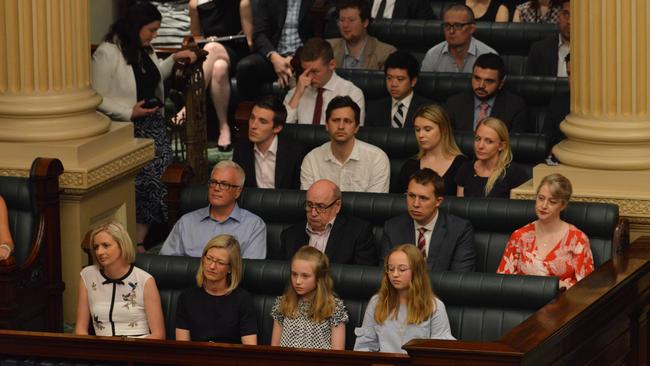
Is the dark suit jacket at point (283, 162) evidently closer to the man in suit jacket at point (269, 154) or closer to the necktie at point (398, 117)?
the man in suit jacket at point (269, 154)

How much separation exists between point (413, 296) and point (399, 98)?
3.37 metres

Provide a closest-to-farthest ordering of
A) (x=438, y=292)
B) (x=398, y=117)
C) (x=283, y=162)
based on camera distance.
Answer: (x=438, y=292) < (x=283, y=162) < (x=398, y=117)

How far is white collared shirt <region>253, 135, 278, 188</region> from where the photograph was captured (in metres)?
10.1

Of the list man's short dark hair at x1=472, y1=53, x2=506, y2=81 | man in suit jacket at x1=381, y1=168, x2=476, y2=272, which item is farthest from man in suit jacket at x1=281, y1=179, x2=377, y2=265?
man's short dark hair at x1=472, y1=53, x2=506, y2=81

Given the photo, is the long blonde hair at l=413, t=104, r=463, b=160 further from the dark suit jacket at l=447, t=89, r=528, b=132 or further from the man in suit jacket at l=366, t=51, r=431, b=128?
the man in suit jacket at l=366, t=51, r=431, b=128

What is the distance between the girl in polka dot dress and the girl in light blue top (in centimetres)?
17

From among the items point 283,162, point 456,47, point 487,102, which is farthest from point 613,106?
point 456,47

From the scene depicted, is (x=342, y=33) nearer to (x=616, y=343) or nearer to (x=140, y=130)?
(x=140, y=130)

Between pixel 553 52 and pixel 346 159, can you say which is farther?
pixel 553 52

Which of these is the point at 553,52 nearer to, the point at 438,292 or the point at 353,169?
the point at 353,169

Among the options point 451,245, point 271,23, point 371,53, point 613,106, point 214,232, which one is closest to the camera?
point 451,245

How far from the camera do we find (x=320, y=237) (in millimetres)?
8891

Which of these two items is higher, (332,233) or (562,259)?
(332,233)

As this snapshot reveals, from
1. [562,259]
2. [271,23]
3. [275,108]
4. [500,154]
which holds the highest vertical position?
[271,23]
